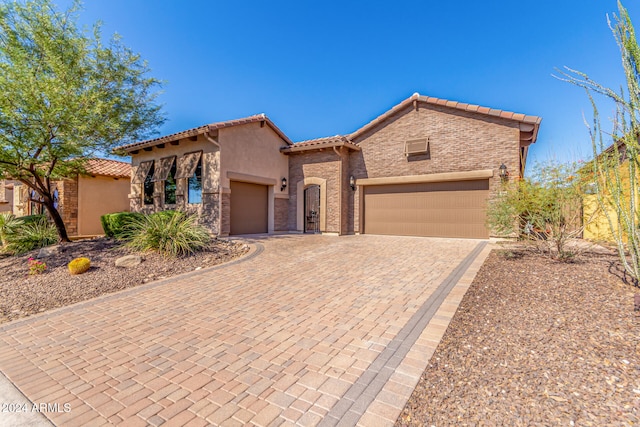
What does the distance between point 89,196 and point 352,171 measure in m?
14.3

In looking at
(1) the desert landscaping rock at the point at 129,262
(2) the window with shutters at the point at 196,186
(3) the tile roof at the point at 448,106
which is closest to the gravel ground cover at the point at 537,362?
(1) the desert landscaping rock at the point at 129,262

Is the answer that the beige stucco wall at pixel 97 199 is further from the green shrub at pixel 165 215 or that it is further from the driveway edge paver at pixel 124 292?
the driveway edge paver at pixel 124 292

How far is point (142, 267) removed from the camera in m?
7.16

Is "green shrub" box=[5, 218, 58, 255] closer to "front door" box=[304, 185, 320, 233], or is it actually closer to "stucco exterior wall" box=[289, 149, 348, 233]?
"stucco exterior wall" box=[289, 149, 348, 233]

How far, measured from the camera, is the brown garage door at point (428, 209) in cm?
1196

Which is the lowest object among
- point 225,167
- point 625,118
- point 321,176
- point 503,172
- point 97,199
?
point 97,199

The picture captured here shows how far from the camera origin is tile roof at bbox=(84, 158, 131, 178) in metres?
15.5

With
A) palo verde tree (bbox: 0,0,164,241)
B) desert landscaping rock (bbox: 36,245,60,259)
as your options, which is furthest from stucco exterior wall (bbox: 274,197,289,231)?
desert landscaping rock (bbox: 36,245,60,259)

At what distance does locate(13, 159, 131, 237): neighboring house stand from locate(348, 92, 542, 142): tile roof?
44.9 ft

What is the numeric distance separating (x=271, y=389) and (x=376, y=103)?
1750 centimetres

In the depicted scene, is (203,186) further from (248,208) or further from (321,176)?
(321,176)

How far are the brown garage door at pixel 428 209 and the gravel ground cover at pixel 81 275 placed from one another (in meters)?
7.13

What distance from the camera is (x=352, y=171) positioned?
14.4m

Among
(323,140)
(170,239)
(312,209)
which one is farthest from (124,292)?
(312,209)
